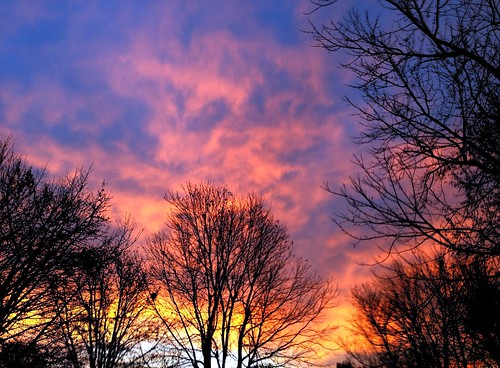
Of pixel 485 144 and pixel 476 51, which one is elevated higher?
pixel 476 51

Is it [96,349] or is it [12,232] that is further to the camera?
[96,349]

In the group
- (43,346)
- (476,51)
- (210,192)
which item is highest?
(210,192)

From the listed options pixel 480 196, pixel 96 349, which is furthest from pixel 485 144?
pixel 96 349

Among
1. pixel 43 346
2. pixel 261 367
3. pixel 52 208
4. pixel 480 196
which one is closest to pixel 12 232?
pixel 52 208

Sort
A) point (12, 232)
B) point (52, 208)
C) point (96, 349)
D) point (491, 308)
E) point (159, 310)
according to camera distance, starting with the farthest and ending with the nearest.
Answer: point (159, 310) < point (96, 349) < point (52, 208) < point (12, 232) < point (491, 308)

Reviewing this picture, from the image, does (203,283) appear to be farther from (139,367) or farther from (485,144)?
(485,144)

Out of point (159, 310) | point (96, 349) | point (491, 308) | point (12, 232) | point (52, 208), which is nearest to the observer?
point (491, 308)

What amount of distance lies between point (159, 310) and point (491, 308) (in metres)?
13.7

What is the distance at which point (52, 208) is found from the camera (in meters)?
10.4

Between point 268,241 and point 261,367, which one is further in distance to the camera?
point 268,241

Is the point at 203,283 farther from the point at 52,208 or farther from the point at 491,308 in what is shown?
the point at 491,308

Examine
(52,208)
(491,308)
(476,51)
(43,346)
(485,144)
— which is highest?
(52,208)

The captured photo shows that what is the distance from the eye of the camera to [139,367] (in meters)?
16.8

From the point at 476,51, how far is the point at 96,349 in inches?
655
